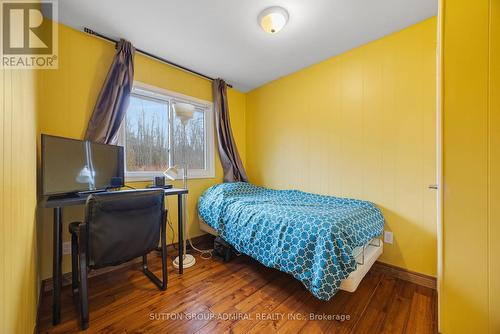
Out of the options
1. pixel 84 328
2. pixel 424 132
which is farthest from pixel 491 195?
pixel 84 328

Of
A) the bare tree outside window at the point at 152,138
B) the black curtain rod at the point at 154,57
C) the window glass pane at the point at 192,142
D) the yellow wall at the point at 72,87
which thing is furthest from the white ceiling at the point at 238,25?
the window glass pane at the point at 192,142

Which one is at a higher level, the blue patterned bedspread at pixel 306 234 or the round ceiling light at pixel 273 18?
the round ceiling light at pixel 273 18

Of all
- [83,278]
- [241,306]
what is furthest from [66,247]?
[241,306]

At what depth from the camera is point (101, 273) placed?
1.94m

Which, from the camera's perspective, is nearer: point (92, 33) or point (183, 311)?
point (183, 311)

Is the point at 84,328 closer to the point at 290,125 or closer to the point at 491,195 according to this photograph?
the point at 491,195

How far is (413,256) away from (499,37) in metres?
1.73

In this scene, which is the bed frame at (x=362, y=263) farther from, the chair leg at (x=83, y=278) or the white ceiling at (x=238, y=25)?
the white ceiling at (x=238, y=25)

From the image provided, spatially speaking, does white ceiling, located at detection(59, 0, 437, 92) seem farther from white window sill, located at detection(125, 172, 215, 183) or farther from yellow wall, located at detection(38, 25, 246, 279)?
white window sill, located at detection(125, 172, 215, 183)

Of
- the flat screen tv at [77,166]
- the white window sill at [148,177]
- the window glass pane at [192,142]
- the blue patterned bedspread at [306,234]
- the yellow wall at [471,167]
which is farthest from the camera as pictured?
the window glass pane at [192,142]

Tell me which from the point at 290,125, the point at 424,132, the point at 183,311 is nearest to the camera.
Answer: the point at 183,311

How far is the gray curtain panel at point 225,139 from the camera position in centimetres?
290

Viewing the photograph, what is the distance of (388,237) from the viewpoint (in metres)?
1.94

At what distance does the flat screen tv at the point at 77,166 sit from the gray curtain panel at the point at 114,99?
17cm
